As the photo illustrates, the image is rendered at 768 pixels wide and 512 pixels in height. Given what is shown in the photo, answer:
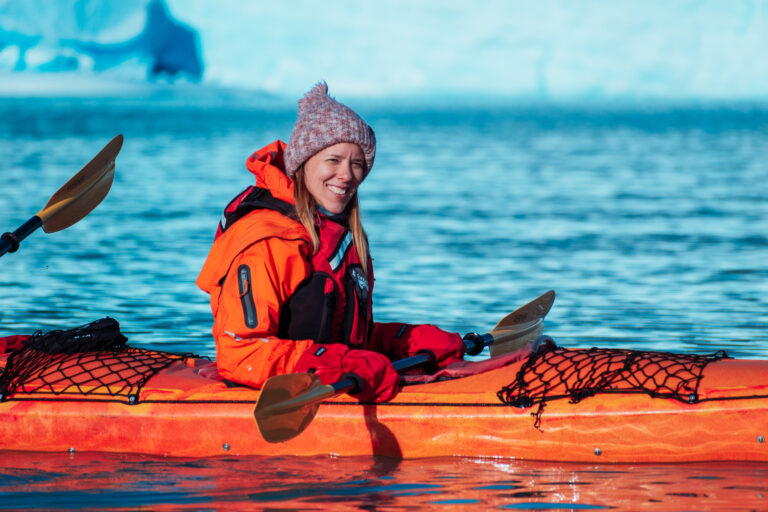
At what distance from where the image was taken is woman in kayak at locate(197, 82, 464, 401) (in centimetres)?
379

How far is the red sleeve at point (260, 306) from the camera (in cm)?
377

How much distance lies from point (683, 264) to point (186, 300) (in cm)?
403

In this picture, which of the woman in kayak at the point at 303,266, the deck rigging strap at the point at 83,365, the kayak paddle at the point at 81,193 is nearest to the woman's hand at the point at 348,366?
the woman in kayak at the point at 303,266

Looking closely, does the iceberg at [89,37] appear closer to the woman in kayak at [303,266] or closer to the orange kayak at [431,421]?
the orange kayak at [431,421]

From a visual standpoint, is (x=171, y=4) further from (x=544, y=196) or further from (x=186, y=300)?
(x=186, y=300)

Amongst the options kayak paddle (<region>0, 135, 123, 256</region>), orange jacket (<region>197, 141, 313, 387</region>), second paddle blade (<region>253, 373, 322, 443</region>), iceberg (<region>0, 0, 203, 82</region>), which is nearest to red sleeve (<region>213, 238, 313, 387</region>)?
orange jacket (<region>197, 141, 313, 387</region>)

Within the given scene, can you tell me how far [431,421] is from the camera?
401cm

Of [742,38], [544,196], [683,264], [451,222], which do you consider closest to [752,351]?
[683,264]

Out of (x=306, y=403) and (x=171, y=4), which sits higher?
(x=171, y=4)

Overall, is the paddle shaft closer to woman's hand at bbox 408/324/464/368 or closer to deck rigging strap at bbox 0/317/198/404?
woman's hand at bbox 408/324/464/368

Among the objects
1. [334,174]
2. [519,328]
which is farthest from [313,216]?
[519,328]

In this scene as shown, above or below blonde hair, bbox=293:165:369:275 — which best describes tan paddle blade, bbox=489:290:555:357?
below

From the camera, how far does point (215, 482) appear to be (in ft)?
12.7

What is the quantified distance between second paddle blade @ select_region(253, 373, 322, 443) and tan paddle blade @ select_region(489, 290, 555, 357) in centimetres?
140
